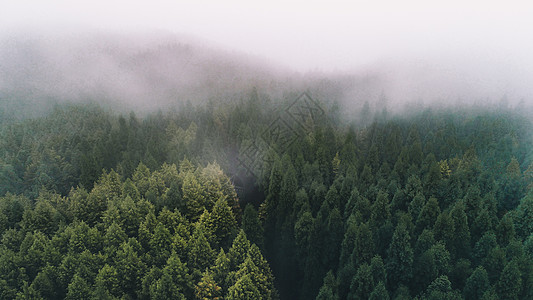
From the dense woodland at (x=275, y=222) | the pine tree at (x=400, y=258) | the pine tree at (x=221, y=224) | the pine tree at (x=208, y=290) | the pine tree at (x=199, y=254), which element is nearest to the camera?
the pine tree at (x=208, y=290)

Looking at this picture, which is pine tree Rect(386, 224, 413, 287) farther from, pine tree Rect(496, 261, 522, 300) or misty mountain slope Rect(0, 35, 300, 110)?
misty mountain slope Rect(0, 35, 300, 110)

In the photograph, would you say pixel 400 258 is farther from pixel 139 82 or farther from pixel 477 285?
pixel 139 82

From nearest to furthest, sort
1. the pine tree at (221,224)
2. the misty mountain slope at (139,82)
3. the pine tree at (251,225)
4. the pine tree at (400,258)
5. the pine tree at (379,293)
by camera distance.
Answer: the pine tree at (379,293) < the pine tree at (400,258) < the pine tree at (251,225) < the pine tree at (221,224) < the misty mountain slope at (139,82)

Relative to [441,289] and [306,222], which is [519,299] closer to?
[441,289]

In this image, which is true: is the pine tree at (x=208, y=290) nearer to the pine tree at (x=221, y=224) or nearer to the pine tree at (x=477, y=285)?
the pine tree at (x=221, y=224)

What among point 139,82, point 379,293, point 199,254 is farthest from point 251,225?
point 139,82

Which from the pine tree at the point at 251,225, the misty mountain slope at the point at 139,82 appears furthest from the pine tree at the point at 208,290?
the misty mountain slope at the point at 139,82

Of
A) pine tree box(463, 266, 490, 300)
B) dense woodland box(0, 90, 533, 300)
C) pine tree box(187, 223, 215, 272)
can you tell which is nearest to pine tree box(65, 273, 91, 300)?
dense woodland box(0, 90, 533, 300)

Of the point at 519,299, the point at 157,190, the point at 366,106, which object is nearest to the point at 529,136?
the point at 366,106
